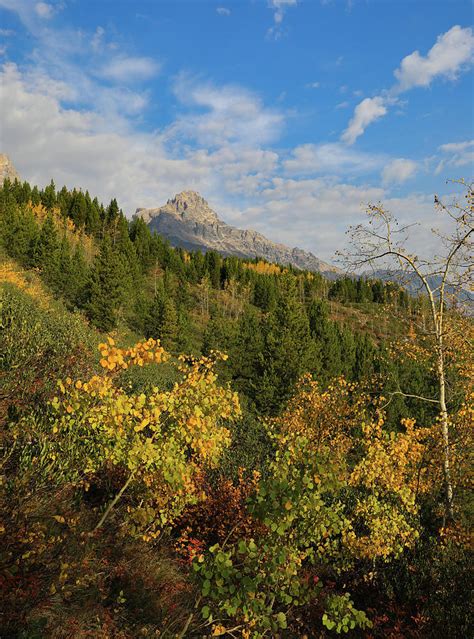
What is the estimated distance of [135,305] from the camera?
5044 centimetres

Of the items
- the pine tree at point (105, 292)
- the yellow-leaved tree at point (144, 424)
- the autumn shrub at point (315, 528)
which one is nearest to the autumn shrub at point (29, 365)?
the yellow-leaved tree at point (144, 424)

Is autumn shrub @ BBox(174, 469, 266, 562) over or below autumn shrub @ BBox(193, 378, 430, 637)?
below

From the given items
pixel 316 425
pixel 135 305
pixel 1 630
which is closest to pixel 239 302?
pixel 135 305

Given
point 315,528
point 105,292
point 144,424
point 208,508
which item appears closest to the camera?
point 315,528

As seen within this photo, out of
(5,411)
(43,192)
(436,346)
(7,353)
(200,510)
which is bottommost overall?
(200,510)

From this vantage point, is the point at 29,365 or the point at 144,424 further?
the point at 29,365

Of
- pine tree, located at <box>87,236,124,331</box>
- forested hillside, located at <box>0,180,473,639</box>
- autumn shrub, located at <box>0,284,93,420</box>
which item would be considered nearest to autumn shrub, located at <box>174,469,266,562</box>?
forested hillside, located at <box>0,180,473,639</box>

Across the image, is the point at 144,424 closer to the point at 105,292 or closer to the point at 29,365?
the point at 29,365

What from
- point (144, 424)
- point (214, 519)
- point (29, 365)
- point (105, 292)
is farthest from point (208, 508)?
point (105, 292)

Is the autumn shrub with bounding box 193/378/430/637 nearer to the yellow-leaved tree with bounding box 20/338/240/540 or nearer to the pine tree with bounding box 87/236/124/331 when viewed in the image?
the yellow-leaved tree with bounding box 20/338/240/540

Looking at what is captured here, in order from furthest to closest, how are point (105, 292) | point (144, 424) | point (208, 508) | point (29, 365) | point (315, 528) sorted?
point (105, 292) → point (208, 508) → point (29, 365) → point (144, 424) → point (315, 528)

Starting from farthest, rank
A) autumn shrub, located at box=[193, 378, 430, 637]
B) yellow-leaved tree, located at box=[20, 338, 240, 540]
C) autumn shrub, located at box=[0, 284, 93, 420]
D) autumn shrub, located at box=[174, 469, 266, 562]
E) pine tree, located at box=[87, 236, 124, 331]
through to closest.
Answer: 1. pine tree, located at box=[87, 236, 124, 331]
2. autumn shrub, located at box=[174, 469, 266, 562]
3. autumn shrub, located at box=[0, 284, 93, 420]
4. yellow-leaved tree, located at box=[20, 338, 240, 540]
5. autumn shrub, located at box=[193, 378, 430, 637]

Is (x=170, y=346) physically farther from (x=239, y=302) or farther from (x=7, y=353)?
(x=239, y=302)

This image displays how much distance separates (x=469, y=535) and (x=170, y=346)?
38585 mm
